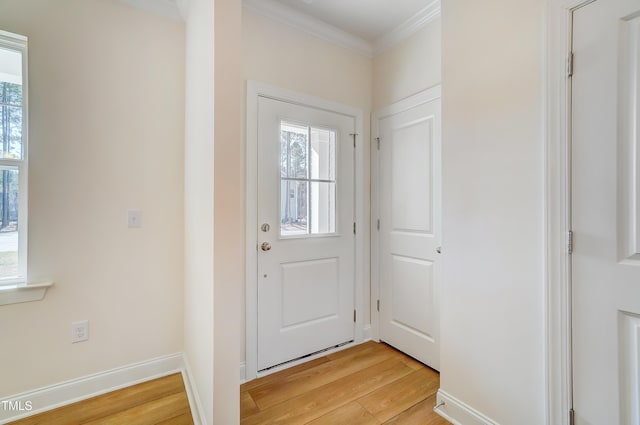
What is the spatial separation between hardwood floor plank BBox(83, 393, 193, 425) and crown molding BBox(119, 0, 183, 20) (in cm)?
253

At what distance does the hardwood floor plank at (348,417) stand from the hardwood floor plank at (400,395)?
4 cm

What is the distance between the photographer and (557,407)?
3.84ft

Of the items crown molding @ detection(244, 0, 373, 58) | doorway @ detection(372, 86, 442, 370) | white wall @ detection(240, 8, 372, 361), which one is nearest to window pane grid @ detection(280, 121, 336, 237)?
white wall @ detection(240, 8, 372, 361)

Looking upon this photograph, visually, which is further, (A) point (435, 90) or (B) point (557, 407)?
(A) point (435, 90)

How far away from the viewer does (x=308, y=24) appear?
215cm

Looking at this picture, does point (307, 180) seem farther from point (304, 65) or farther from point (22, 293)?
point (22, 293)

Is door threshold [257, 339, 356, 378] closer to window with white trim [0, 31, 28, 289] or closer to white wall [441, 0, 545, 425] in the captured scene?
white wall [441, 0, 545, 425]

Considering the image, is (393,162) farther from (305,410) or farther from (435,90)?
(305,410)

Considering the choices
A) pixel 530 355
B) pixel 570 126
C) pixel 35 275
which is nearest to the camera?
pixel 570 126

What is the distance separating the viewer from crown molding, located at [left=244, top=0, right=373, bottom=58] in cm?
197

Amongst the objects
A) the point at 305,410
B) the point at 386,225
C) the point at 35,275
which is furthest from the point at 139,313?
the point at 386,225

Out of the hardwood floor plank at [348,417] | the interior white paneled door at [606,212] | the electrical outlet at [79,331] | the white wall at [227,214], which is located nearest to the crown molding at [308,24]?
the white wall at [227,214]

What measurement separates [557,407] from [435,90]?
6.26 ft

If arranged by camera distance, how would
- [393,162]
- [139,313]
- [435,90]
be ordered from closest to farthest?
[139,313] → [435,90] → [393,162]
